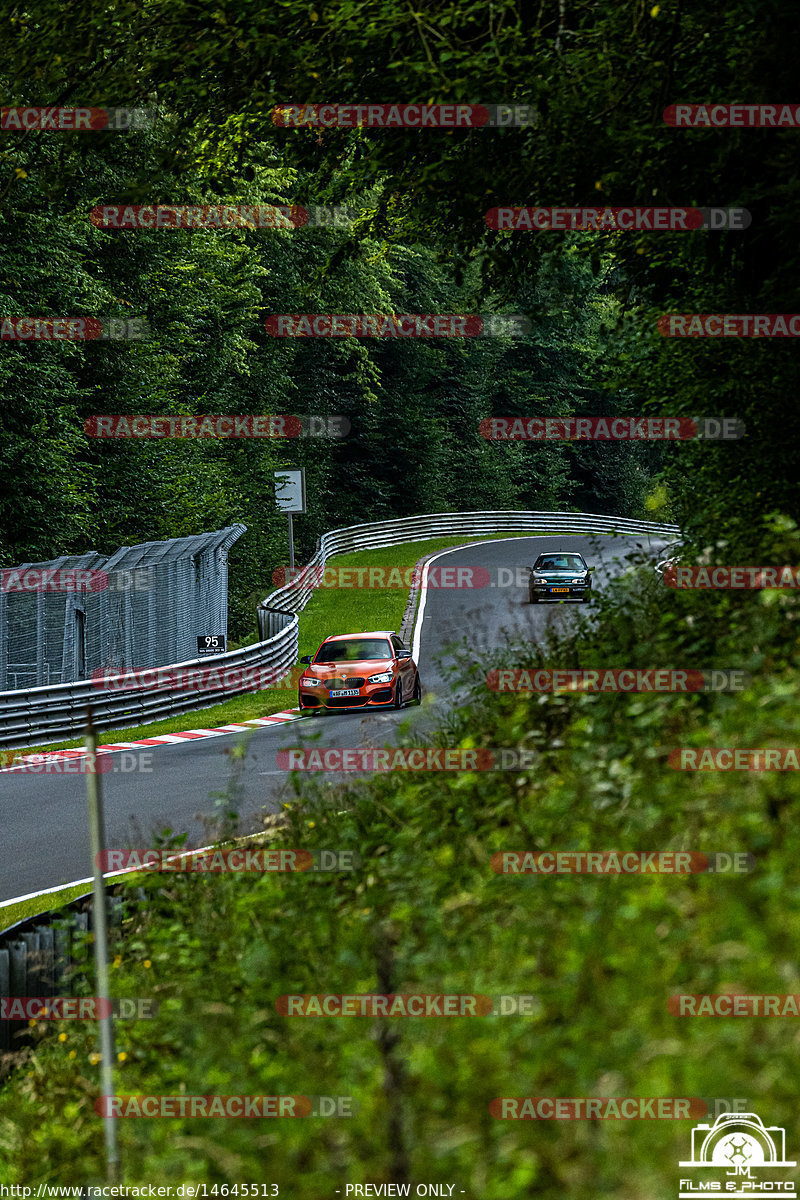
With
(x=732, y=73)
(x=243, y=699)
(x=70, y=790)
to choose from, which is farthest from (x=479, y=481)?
(x=732, y=73)

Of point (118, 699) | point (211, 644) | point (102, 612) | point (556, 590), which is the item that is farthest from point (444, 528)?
point (118, 699)

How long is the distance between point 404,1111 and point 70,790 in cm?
1269

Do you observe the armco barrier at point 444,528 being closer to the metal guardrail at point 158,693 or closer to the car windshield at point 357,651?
the metal guardrail at point 158,693

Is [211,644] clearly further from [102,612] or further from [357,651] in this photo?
[357,651]

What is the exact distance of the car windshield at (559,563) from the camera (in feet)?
113

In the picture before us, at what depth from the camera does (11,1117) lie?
7426mm

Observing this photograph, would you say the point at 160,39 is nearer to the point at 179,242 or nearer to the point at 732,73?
the point at 732,73

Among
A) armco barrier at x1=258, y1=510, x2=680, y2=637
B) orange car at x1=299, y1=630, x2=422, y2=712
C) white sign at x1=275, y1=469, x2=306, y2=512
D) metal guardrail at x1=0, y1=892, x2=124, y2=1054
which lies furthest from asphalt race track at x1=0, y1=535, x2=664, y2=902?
armco barrier at x1=258, y1=510, x2=680, y2=637

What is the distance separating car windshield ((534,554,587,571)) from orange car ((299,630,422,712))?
38.9 ft

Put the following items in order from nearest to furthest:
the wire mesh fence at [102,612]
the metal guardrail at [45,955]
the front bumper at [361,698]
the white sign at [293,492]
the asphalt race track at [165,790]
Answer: the metal guardrail at [45,955], the asphalt race track at [165,790], the front bumper at [361,698], the wire mesh fence at [102,612], the white sign at [293,492]

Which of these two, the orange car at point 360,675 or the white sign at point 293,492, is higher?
the white sign at point 293,492

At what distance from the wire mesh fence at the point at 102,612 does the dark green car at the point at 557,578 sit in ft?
28.2

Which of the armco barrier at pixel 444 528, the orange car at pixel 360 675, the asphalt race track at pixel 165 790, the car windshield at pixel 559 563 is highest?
the armco barrier at pixel 444 528

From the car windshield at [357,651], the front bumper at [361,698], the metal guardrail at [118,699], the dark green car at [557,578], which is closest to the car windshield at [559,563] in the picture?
the dark green car at [557,578]
